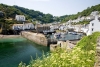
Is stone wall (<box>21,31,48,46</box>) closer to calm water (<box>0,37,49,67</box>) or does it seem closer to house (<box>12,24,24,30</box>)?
calm water (<box>0,37,49,67</box>)

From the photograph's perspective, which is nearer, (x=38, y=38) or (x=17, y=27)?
(x=38, y=38)

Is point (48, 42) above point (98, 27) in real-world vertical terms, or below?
below

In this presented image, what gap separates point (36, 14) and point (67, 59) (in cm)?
16934

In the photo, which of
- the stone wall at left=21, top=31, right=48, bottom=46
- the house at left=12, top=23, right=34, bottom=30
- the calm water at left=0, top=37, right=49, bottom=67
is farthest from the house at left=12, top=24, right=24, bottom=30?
the calm water at left=0, top=37, right=49, bottom=67

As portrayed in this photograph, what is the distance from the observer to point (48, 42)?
43.8 meters

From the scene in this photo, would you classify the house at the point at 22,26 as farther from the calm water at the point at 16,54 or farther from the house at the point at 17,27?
the calm water at the point at 16,54

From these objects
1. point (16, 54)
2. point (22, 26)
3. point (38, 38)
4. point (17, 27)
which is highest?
point (22, 26)

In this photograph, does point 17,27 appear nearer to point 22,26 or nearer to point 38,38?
point 22,26

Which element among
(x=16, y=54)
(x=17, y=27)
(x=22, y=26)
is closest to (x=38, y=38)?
(x=16, y=54)

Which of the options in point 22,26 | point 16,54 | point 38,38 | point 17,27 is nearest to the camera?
point 16,54

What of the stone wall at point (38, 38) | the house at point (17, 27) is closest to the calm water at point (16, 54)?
the stone wall at point (38, 38)

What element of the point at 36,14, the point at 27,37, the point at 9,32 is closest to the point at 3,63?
the point at 27,37

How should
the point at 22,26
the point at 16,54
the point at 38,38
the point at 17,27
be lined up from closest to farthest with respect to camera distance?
the point at 16,54 → the point at 38,38 → the point at 17,27 → the point at 22,26

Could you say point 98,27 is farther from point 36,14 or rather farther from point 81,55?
point 36,14
